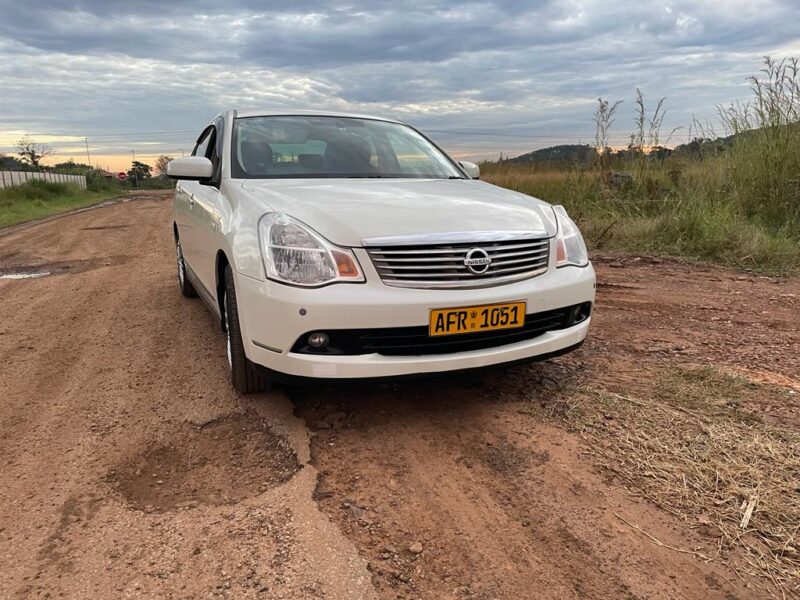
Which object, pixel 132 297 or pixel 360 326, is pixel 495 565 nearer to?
pixel 360 326

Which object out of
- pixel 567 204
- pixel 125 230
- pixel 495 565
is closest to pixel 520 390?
pixel 495 565

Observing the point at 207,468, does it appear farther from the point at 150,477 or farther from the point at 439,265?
the point at 439,265

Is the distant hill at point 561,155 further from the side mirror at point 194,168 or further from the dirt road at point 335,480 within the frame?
the side mirror at point 194,168

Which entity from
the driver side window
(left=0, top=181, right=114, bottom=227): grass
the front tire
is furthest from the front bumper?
(left=0, top=181, right=114, bottom=227): grass

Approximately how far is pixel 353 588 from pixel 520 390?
64.3 inches

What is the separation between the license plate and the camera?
244cm

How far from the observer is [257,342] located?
2.56 metres

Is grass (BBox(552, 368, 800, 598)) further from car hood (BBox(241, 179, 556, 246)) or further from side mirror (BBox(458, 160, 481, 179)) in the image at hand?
side mirror (BBox(458, 160, 481, 179))

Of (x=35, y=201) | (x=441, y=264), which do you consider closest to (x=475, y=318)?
(x=441, y=264)

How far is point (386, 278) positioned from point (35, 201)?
2282 centimetres

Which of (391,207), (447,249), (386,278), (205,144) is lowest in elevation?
(386,278)

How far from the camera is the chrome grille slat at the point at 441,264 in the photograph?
8.03 ft

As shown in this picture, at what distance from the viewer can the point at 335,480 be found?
7.46 feet

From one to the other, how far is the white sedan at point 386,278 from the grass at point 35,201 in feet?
44.9
